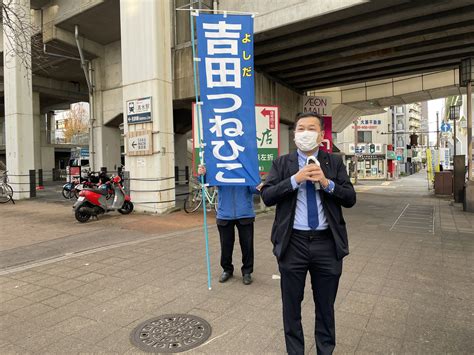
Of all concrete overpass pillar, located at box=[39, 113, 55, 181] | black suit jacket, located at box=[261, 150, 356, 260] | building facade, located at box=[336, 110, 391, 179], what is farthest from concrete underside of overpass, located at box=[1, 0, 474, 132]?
building facade, located at box=[336, 110, 391, 179]

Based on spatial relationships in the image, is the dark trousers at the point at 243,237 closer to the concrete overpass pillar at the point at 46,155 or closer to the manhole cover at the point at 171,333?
the manhole cover at the point at 171,333

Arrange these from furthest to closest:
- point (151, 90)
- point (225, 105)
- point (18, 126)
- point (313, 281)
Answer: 1. point (18, 126)
2. point (151, 90)
3. point (225, 105)
4. point (313, 281)

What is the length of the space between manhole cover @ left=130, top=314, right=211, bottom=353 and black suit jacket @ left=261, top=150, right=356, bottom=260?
122cm

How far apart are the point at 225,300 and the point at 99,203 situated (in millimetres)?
6420

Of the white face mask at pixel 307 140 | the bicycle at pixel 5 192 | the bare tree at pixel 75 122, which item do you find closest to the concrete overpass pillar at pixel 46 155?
the bicycle at pixel 5 192

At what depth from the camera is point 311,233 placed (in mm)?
2500

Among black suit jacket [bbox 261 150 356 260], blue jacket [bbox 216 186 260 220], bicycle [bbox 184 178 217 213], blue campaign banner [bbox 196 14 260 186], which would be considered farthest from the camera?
bicycle [bbox 184 178 217 213]

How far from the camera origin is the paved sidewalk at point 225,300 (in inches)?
121

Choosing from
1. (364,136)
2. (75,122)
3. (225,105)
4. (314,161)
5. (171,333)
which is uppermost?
(75,122)

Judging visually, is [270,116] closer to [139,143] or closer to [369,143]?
[139,143]

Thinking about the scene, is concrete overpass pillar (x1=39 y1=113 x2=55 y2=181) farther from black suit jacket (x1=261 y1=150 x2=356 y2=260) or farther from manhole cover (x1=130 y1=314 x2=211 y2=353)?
black suit jacket (x1=261 y1=150 x2=356 y2=260)

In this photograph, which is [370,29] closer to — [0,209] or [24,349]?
[24,349]

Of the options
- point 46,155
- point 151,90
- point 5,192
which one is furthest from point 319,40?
point 46,155

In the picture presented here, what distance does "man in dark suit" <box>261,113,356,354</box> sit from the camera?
2471 millimetres
